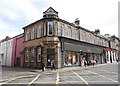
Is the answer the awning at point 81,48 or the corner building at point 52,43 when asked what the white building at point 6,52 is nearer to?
the corner building at point 52,43

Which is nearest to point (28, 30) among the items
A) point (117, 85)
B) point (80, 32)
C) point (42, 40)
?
point (42, 40)

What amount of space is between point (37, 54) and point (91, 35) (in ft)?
53.2

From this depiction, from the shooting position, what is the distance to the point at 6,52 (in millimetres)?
31641

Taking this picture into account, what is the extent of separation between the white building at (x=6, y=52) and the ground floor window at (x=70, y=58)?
17722mm

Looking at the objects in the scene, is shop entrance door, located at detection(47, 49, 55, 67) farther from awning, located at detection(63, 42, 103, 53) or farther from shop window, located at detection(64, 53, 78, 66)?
shop window, located at detection(64, 53, 78, 66)

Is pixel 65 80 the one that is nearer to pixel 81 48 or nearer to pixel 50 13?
pixel 50 13

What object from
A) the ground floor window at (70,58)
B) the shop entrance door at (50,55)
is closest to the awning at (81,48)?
the ground floor window at (70,58)

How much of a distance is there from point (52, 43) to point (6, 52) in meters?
20.5

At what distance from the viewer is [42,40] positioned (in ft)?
61.9

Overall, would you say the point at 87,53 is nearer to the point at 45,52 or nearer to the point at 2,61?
the point at 45,52

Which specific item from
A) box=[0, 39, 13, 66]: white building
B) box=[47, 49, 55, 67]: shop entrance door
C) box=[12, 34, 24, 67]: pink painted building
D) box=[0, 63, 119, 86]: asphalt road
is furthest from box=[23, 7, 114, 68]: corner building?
box=[0, 39, 13, 66]: white building

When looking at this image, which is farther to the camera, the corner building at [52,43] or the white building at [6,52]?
the white building at [6,52]

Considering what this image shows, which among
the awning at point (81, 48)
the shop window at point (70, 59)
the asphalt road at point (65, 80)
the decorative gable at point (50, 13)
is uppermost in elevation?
the decorative gable at point (50, 13)

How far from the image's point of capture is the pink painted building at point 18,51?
24.8 metres
